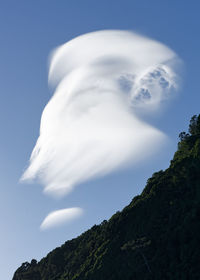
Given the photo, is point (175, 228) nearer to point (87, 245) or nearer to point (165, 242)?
point (165, 242)

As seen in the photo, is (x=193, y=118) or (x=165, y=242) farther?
(x=193, y=118)

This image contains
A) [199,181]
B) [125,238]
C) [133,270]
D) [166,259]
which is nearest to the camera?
[166,259]

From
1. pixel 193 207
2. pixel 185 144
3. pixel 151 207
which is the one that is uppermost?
pixel 185 144

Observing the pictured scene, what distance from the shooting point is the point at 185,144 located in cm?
9506

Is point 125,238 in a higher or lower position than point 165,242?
higher

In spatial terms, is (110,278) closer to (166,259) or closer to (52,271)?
(166,259)

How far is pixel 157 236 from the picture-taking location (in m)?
66.3

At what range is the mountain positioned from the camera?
57.6m

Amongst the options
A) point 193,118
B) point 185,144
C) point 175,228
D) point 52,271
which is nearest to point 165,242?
point 175,228

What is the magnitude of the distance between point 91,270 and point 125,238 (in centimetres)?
1190

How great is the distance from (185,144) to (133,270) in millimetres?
44217

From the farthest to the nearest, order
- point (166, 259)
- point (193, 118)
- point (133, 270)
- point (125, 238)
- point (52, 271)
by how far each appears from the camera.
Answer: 1. point (52, 271)
2. point (193, 118)
3. point (125, 238)
4. point (133, 270)
5. point (166, 259)

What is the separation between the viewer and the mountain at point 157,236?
57.6m

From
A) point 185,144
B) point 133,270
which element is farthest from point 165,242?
point 185,144
